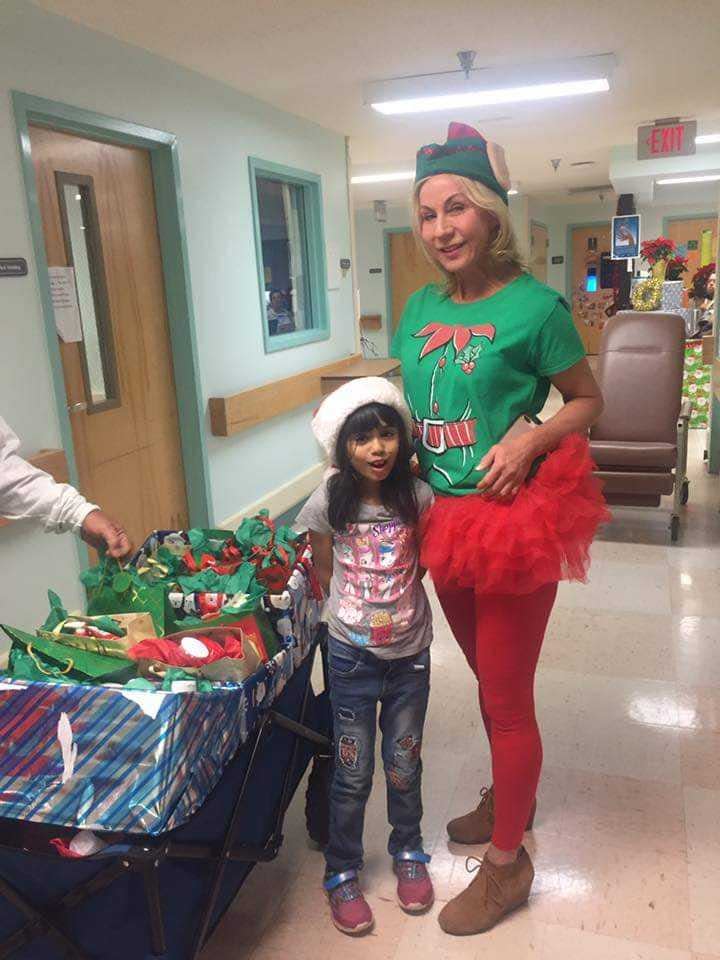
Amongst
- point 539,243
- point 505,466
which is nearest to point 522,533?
point 505,466

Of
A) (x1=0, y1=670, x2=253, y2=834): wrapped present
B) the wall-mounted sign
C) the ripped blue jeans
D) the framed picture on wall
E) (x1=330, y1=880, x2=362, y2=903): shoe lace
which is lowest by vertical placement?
(x1=330, y1=880, x2=362, y2=903): shoe lace

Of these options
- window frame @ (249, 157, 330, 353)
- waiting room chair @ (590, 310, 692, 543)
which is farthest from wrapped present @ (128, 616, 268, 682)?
window frame @ (249, 157, 330, 353)

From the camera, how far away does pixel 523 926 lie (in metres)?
1.72

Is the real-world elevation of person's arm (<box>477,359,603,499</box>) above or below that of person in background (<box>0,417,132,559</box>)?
above

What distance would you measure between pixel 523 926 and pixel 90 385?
8.30 feet

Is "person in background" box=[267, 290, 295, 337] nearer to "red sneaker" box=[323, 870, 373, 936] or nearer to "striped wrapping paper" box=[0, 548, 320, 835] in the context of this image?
"red sneaker" box=[323, 870, 373, 936]

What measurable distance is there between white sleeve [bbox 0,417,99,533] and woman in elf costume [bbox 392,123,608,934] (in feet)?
2.46

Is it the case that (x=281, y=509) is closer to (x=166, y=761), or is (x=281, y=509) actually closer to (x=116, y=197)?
(x=116, y=197)

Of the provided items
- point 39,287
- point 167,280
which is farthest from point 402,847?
point 167,280

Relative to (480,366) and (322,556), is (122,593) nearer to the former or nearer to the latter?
(322,556)

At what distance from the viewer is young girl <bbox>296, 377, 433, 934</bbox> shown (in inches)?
62.6

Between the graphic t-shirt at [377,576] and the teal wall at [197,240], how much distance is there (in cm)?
160

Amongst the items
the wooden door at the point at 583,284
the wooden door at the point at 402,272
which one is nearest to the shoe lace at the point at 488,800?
the wooden door at the point at 402,272

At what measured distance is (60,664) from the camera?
1.29m
